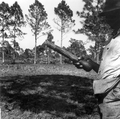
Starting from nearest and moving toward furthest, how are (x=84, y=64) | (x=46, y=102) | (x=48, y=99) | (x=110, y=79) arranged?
(x=110, y=79)
(x=84, y=64)
(x=46, y=102)
(x=48, y=99)

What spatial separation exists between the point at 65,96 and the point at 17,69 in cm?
1041

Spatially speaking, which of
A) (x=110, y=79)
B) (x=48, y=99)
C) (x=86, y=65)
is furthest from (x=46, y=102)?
(x=110, y=79)

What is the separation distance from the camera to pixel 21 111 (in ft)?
17.6

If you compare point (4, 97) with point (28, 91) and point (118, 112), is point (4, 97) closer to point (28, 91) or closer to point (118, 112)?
point (28, 91)

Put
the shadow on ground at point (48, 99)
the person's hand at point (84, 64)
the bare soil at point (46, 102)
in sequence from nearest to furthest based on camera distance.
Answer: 1. the person's hand at point (84, 64)
2. the bare soil at point (46, 102)
3. the shadow on ground at point (48, 99)

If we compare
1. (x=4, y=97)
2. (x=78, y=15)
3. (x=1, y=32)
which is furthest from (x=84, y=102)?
(x=1, y=32)

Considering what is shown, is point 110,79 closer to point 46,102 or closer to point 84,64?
point 84,64

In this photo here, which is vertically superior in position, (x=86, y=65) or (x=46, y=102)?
(x=86, y=65)

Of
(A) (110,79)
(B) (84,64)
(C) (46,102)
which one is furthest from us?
(C) (46,102)

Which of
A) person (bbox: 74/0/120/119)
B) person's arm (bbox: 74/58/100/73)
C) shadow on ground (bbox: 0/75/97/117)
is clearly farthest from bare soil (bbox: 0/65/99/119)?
person (bbox: 74/0/120/119)

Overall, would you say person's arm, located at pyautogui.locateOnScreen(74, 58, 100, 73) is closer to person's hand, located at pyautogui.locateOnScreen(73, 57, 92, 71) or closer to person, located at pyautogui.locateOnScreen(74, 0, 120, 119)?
person's hand, located at pyautogui.locateOnScreen(73, 57, 92, 71)

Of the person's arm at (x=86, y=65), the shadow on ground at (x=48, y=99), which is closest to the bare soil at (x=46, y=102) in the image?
the shadow on ground at (x=48, y=99)

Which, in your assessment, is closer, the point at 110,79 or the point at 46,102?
the point at 110,79

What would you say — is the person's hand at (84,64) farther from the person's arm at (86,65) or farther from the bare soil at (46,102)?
the bare soil at (46,102)
